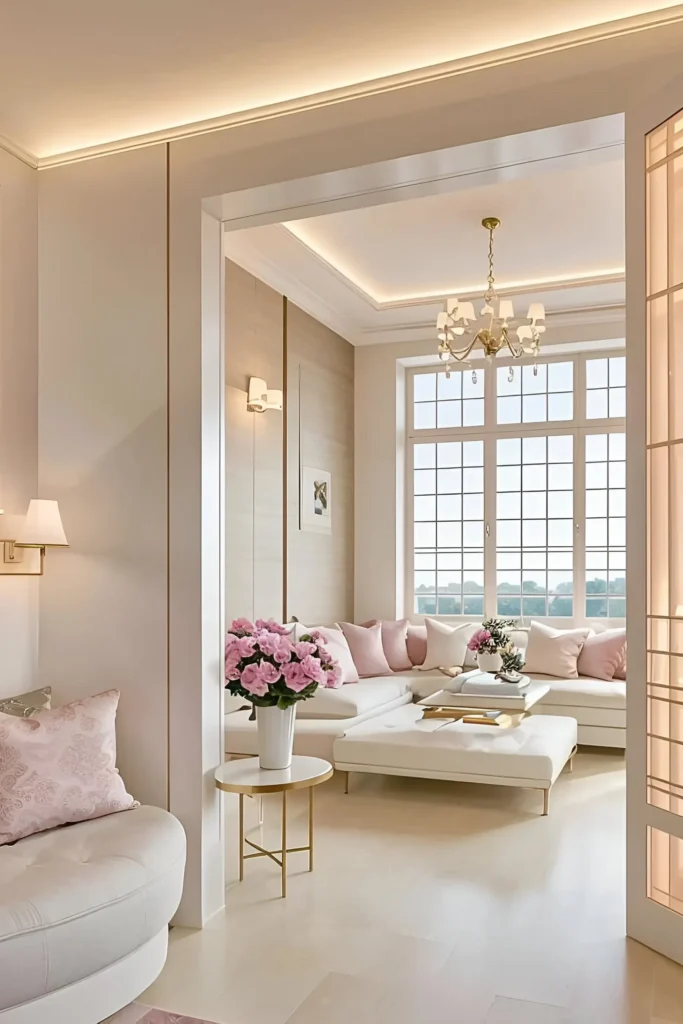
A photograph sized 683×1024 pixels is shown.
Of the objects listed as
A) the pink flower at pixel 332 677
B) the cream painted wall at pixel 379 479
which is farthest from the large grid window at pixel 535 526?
the pink flower at pixel 332 677

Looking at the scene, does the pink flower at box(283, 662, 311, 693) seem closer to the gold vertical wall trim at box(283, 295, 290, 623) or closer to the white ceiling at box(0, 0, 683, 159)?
the white ceiling at box(0, 0, 683, 159)

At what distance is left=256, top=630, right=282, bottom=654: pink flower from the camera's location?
138 inches

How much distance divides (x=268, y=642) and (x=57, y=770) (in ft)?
3.22

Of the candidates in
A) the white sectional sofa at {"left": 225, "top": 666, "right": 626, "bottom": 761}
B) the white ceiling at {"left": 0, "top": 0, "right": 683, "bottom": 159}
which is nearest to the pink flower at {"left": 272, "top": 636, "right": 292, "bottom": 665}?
the white sectional sofa at {"left": 225, "top": 666, "right": 626, "bottom": 761}

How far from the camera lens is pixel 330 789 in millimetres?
4930

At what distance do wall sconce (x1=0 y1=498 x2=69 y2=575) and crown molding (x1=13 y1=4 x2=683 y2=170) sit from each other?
1442mm

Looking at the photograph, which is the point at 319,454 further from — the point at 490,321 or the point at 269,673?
the point at 269,673

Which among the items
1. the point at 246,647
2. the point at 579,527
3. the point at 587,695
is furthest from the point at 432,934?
the point at 579,527

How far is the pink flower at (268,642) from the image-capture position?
3496 mm

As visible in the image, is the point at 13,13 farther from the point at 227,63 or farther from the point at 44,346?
the point at 44,346

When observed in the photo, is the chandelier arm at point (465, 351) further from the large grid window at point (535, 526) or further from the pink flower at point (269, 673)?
the pink flower at point (269, 673)

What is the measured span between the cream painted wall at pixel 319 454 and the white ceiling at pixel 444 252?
257 mm

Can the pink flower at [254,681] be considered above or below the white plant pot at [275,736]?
above

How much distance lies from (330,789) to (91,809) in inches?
89.7
